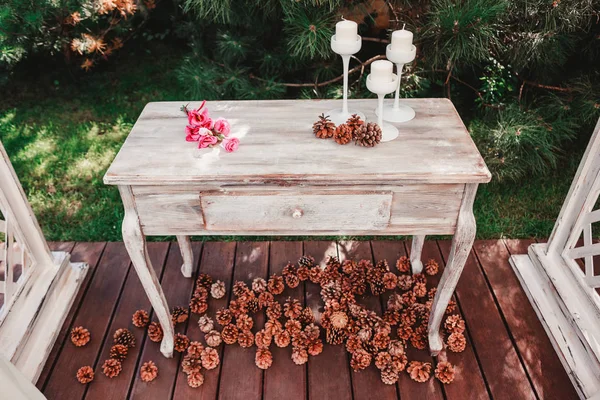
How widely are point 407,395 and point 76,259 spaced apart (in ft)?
4.18

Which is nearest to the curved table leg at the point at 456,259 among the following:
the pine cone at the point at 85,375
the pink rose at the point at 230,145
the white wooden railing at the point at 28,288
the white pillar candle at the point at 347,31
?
the white pillar candle at the point at 347,31

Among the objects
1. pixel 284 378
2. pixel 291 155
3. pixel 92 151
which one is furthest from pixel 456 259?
pixel 92 151

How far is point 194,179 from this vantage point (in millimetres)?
1177

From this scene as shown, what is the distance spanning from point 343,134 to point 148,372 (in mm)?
897

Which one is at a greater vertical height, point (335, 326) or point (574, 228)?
point (574, 228)

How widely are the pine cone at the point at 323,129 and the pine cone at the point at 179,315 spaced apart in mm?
778

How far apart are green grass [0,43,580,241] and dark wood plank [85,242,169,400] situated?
0.24 meters

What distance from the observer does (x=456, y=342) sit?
5.15 feet

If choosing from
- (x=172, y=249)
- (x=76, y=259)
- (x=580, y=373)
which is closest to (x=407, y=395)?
(x=580, y=373)

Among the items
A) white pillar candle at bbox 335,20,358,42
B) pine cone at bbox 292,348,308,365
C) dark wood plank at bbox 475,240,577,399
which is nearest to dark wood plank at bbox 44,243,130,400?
pine cone at bbox 292,348,308,365

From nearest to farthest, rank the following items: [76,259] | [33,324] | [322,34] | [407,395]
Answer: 1. [407,395]
2. [33,324]
3. [322,34]
4. [76,259]

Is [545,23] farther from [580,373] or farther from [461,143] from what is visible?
[580,373]

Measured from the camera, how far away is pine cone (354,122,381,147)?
1.25 metres

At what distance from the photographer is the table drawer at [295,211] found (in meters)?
1.22
